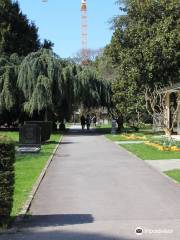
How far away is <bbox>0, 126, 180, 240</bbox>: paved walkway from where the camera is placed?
8.46m

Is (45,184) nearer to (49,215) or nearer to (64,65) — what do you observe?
(49,215)

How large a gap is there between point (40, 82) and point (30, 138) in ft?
53.6

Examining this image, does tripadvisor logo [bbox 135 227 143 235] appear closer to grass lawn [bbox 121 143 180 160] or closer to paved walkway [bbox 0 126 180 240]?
paved walkway [bbox 0 126 180 240]

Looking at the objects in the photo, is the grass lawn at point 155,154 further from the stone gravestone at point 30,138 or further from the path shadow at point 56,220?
the path shadow at point 56,220

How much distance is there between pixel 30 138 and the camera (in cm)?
2695

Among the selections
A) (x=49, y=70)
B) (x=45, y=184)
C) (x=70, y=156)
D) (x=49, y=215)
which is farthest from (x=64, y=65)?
(x=49, y=215)

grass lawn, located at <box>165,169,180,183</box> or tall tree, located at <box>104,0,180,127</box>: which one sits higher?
tall tree, located at <box>104,0,180,127</box>

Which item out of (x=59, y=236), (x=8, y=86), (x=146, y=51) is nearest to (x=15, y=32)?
(x=8, y=86)

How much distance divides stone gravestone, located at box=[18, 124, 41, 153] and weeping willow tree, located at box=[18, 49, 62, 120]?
1488 cm

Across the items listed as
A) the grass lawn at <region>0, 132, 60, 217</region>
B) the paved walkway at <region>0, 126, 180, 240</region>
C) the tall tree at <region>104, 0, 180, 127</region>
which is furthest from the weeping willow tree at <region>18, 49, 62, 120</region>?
the paved walkway at <region>0, 126, 180, 240</region>

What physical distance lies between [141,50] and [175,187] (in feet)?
108

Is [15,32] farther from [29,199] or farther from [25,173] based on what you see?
[29,199]

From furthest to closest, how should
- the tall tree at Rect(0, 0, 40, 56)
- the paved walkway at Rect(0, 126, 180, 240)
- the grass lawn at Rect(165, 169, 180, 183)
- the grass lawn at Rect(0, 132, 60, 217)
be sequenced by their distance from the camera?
1. the tall tree at Rect(0, 0, 40, 56)
2. the grass lawn at Rect(165, 169, 180, 183)
3. the grass lawn at Rect(0, 132, 60, 217)
4. the paved walkway at Rect(0, 126, 180, 240)

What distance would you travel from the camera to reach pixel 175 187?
13.6m
